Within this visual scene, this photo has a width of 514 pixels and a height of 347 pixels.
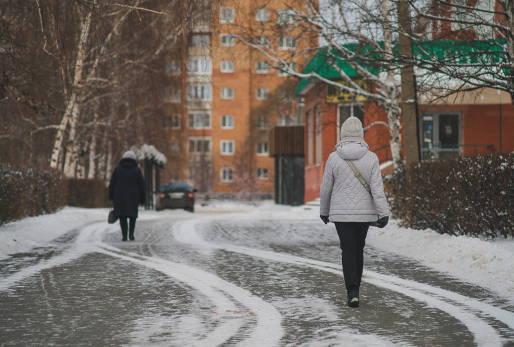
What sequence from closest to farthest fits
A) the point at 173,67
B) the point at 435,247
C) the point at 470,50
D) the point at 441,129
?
the point at 435,247 → the point at 470,50 → the point at 441,129 → the point at 173,67

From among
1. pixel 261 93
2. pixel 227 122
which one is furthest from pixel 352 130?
pixel 227 122

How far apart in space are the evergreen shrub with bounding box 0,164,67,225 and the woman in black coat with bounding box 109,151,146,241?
2252 mm

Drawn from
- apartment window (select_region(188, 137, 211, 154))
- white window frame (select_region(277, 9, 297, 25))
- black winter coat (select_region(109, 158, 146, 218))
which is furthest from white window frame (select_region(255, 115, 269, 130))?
black winter coat (select_region(109, 158, 146, 218))

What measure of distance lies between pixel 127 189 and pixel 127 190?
0.03 meters

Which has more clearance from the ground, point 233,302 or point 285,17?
point 285,17

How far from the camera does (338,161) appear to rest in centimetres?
699

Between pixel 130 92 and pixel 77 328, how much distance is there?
24770 mm

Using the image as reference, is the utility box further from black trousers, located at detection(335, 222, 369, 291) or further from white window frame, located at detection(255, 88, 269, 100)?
white window frame, located at detection(255, 88, 269, 100)

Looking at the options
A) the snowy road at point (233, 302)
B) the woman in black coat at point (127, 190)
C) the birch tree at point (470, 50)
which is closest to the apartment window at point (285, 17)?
the birch tree at point (470, 50)

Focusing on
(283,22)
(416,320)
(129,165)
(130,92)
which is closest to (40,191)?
(129,165)

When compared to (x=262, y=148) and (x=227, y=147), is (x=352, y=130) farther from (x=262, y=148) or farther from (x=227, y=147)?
(x=227, y=147)

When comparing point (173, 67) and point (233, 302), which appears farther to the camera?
point (173, 67)

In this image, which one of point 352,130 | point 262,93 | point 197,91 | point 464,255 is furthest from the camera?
point 262,93

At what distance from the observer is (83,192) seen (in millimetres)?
30250
